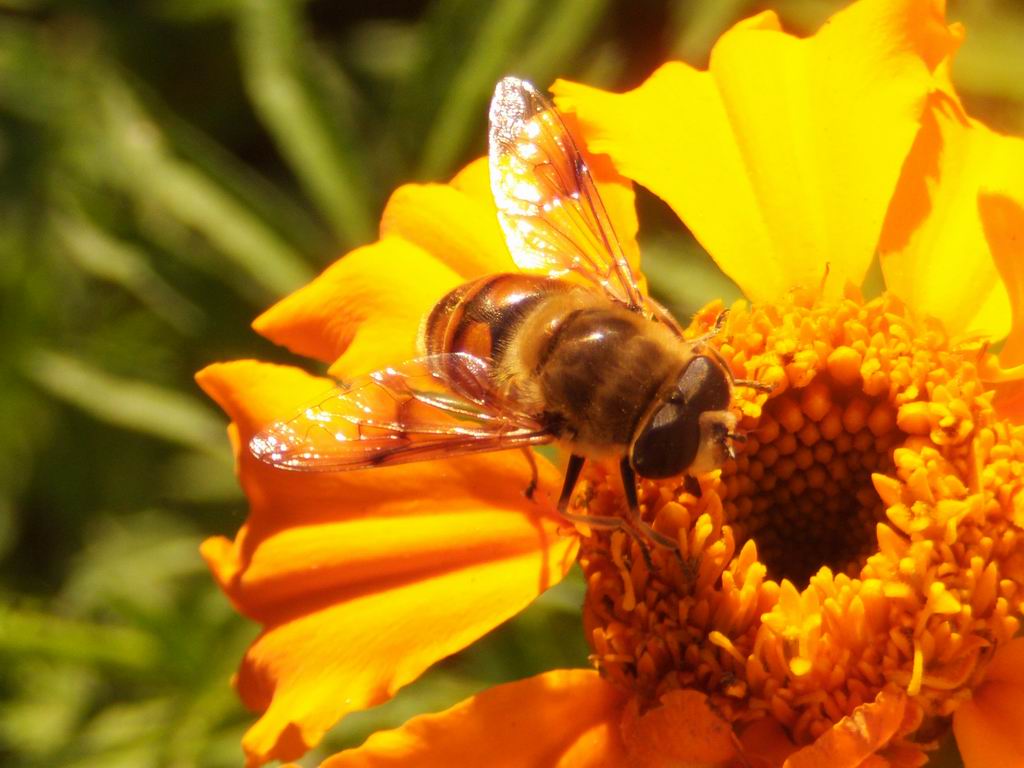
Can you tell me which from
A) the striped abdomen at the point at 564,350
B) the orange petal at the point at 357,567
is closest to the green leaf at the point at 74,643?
the orange petal at the point at 357,567

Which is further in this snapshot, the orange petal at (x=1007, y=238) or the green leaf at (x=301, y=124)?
the green leaf at (x=301, y=124)

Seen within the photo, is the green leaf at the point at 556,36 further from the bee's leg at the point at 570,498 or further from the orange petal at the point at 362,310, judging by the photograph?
the bee's leg at the point at 570,498

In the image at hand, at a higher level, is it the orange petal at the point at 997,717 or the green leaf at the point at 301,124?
the orange petal at the point at 997,717

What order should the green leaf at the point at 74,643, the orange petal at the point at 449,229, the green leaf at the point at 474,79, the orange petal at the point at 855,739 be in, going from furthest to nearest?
the green leaf at the point at 474,79, the green leaf at the point at 74,643, the orange petal at the point at 449,229, the orange petal at the point at 855,739

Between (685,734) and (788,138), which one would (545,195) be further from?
(685,734)

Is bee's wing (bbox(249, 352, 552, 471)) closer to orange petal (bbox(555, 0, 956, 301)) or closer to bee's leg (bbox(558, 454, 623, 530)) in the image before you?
bee's leg (bbox(558, 454, 623, 530))

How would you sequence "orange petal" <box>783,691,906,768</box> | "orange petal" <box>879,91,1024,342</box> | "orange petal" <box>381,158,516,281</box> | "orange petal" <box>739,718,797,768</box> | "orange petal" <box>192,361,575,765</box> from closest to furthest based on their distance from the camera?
"orange petal" <box>783,691,906,768</box>
"orange petal" <box>739,718,797,768</box>
"orange petal" <box>192,361,575,765</box>
"orange petal" <box>879,91,1024,342</box>
"orange petal" <box>381,158,516,281</box>

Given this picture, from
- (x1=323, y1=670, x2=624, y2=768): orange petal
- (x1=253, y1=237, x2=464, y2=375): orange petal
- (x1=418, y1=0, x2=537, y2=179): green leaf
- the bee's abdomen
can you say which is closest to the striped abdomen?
the bee's abdomen

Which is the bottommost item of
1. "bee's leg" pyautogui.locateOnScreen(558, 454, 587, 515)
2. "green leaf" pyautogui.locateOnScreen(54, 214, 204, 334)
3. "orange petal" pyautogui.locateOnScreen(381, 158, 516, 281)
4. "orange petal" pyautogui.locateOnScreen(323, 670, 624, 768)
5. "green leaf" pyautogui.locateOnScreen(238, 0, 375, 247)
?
"green leaf" pyautogui.locateOnScreen(54, 214, 204, 334)
